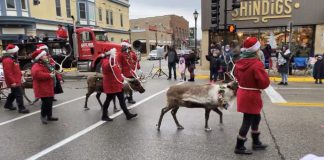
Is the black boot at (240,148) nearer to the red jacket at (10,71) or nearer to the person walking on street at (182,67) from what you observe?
the red jacket at (10,71)

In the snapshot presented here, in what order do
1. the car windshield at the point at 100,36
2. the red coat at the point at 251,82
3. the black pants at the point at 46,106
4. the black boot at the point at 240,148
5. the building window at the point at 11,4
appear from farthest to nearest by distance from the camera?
the building window at the point at 11,4
the car windshield at the point at 100,36
the black pants at the point at 46,106
the black boot at the point at 240,148
the red coat at the point at 251,82

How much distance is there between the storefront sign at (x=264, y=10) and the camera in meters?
18.5

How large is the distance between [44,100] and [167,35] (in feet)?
246

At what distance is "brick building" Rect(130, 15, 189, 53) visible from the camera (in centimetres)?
6425

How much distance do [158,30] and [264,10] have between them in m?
55.0

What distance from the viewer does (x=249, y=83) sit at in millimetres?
4746

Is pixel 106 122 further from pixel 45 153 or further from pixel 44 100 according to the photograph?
pixel 45 153

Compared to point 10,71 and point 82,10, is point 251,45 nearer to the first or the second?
point 10,71

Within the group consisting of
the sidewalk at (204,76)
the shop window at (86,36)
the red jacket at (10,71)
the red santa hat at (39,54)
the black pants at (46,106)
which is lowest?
the sidewalk at (204,76)

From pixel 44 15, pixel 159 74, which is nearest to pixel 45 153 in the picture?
pixel 159 74

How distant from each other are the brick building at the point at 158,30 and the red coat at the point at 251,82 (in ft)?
178

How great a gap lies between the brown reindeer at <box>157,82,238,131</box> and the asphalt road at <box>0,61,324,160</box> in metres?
0.56

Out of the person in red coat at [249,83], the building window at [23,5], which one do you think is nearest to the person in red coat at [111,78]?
the person in red coat at [249,83]

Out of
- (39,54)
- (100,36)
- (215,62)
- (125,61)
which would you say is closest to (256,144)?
(125,61)
